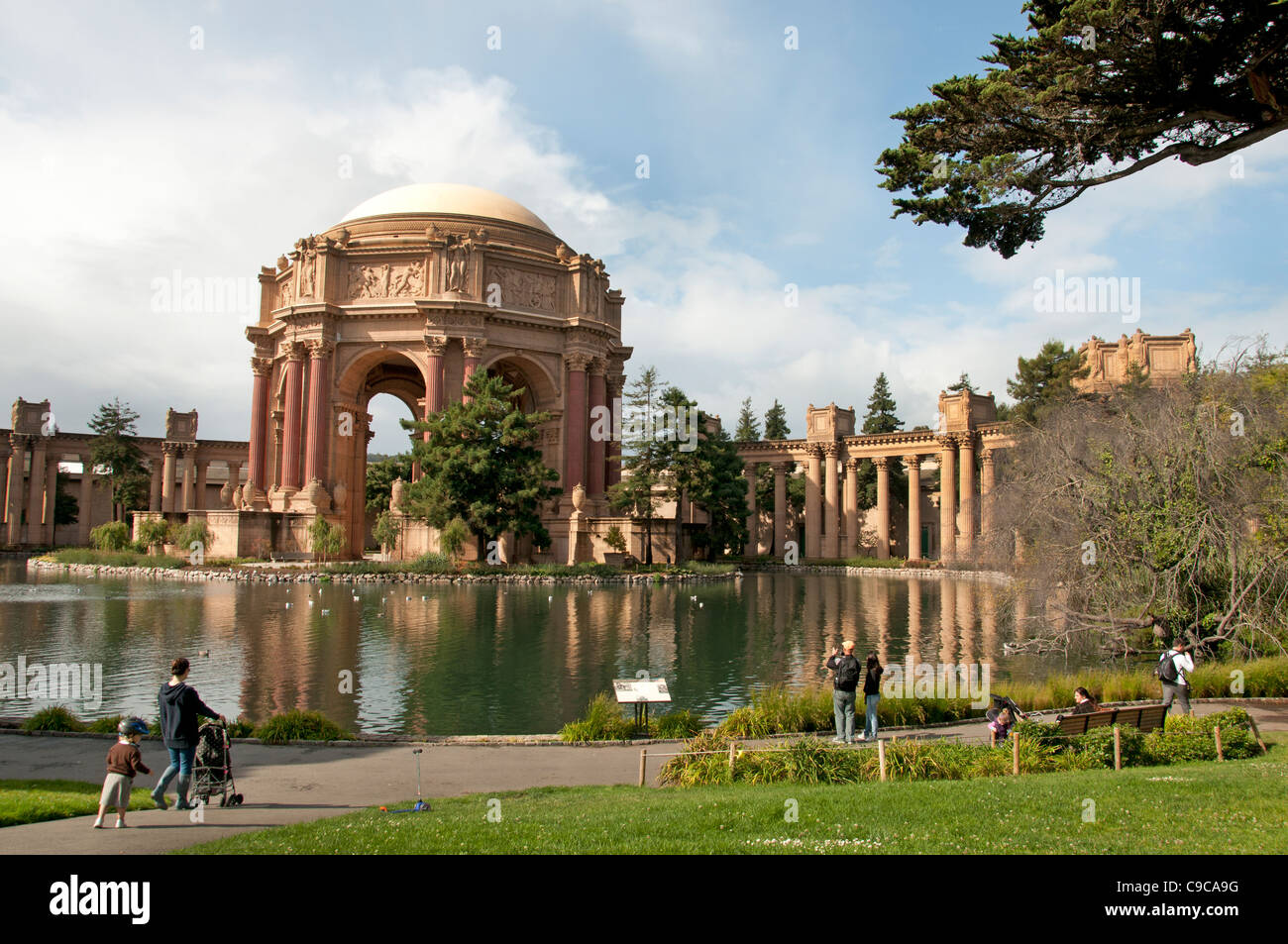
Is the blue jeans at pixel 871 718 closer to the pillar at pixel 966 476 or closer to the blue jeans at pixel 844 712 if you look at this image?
the blue jeans at pixel 844 712

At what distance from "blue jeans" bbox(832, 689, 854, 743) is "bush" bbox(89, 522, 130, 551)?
50271 millimetres

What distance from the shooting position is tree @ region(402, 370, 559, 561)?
41.5 m

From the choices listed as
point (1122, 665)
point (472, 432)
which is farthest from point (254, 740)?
point (472, 432)

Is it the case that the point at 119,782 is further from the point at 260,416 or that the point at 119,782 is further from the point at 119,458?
the point at 119,458

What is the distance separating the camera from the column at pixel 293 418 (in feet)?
172

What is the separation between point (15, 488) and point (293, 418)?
42.0 meters

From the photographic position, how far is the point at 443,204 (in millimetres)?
57062

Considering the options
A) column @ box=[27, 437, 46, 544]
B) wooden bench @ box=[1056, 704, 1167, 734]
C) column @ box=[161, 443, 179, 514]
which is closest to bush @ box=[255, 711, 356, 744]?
wooden bench @ box=[1056, 704, 1167, 734]

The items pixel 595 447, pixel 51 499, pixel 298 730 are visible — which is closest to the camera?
pixel 298 730

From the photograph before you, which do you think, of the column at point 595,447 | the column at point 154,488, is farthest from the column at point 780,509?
the column at point 154,488

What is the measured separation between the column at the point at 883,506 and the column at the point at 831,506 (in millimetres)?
3757

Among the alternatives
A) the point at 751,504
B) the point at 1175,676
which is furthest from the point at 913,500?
the point at 1175,676
